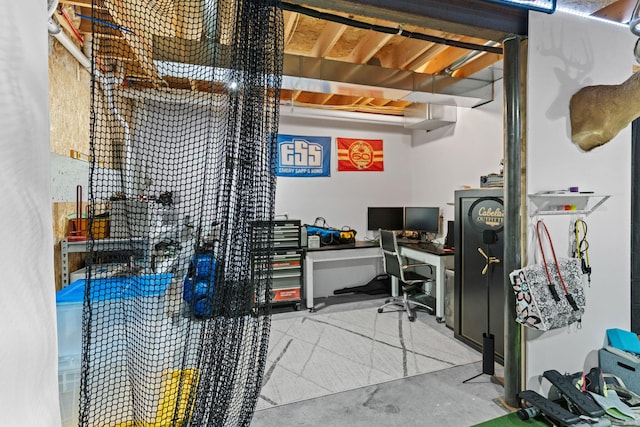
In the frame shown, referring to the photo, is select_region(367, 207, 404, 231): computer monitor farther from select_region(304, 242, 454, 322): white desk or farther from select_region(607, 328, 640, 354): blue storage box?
select_region(607, 328, 640, 354): blue storage box

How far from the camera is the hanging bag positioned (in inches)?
73.1

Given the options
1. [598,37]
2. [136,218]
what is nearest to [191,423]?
[136,218]

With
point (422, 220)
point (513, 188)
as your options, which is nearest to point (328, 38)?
point (513, 188)

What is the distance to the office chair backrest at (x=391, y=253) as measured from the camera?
3.60m

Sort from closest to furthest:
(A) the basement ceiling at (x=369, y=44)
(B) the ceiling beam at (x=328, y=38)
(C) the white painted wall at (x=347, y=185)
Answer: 1. (A) the basement ceiling at (x=369, y=44)
2. (B) the ceiling beam at (x=328, y=38)
3. (C) the white painted wall at (x=347, y=185)

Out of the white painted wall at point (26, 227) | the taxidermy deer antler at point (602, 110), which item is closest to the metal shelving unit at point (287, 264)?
the taxidermy deer antler at point (602, 110)

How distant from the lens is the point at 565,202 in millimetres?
2098

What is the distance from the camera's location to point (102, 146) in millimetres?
1024

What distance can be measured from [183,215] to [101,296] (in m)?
0.39

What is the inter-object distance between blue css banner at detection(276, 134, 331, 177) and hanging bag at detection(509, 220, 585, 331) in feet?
9.97

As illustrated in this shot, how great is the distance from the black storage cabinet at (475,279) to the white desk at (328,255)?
1.30 m

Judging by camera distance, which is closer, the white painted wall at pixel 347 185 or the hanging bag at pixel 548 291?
the hanging bag at pixel 548 291

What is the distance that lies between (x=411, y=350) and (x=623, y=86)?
8.09ft

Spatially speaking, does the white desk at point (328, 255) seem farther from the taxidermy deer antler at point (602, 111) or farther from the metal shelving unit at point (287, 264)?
the taxidermy deer antler at point (602, 111)
